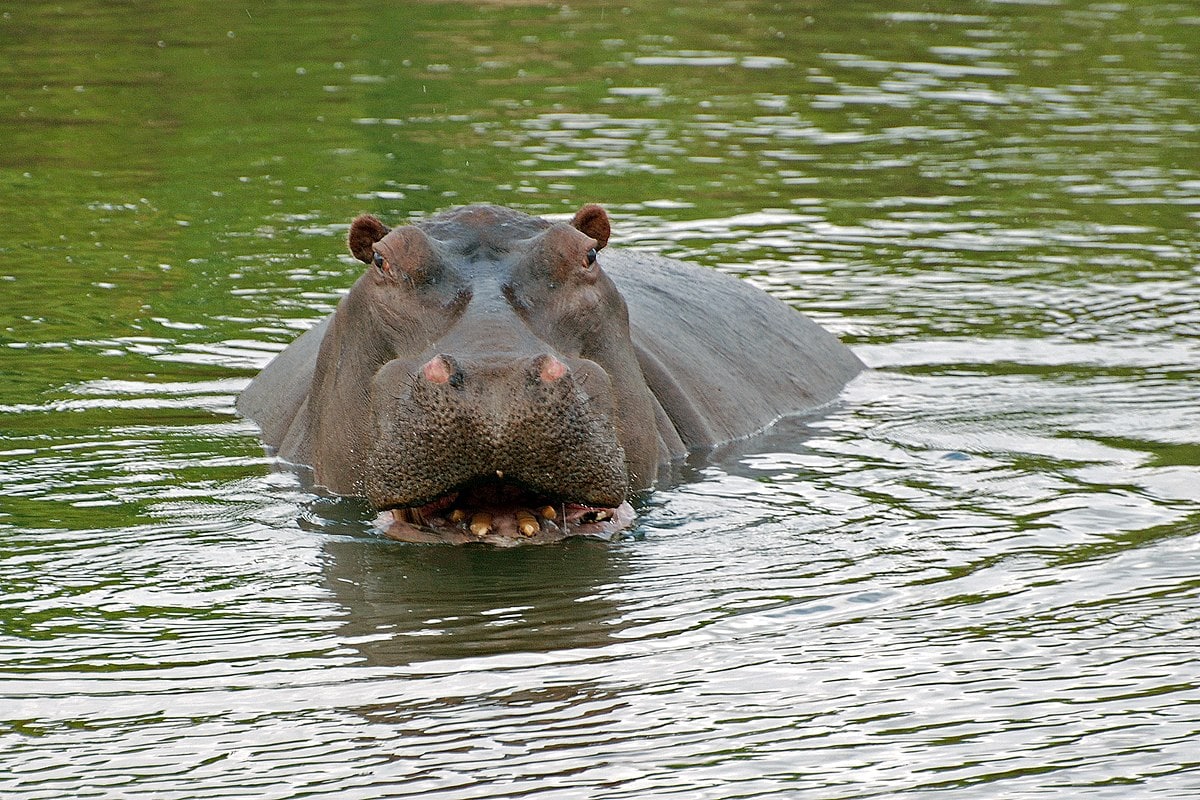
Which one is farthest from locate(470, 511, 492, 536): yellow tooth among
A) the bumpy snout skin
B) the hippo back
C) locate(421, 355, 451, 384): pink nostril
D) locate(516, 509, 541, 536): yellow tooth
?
the hippo back

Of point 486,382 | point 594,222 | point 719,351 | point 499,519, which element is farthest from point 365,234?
point 719,351

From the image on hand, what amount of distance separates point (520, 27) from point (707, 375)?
48.4 ft

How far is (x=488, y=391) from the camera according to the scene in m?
6.59

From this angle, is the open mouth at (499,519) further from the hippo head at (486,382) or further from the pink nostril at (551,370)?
the pink nostril at (551,370)

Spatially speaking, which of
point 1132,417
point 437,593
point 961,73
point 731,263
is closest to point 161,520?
point 437,593

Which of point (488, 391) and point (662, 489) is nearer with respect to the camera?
point (488, 391)

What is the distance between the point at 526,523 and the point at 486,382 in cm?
76

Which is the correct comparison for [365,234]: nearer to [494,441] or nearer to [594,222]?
[594,222]

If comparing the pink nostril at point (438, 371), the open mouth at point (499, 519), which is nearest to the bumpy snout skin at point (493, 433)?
the pink nostril at point (438, 371)

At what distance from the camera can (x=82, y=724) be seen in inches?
221

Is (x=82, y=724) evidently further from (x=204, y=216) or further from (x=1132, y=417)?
(x=204, y=216)

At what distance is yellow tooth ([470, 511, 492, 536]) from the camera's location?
7.19m

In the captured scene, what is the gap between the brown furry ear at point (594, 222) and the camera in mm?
7762

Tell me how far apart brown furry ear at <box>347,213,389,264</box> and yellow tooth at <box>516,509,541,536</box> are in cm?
121
